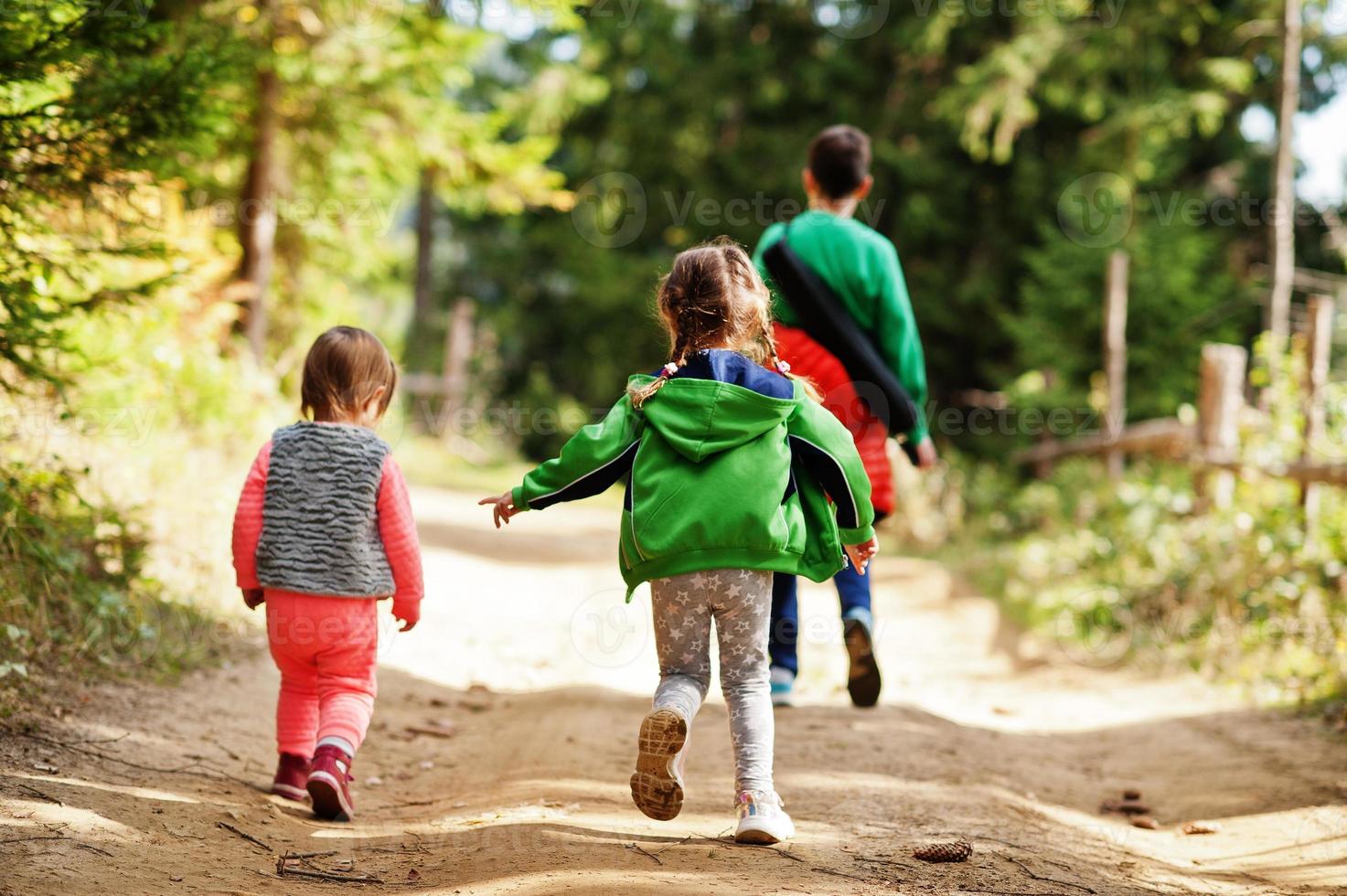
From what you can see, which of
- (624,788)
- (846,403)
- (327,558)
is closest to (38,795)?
(327,558)

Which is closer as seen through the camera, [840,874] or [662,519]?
[840,874]

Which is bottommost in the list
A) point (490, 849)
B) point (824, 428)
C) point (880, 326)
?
point (490, 849)

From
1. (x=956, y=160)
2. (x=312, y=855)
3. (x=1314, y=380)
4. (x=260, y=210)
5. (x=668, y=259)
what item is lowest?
(x=312, y=855)

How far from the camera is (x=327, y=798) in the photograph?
3342 mm

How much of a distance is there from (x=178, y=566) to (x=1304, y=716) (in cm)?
551

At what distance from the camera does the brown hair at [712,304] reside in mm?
3334

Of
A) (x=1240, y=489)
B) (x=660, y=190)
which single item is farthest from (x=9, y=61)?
(x=660, y=190)

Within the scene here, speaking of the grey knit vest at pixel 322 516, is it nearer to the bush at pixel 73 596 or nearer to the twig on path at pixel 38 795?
the twig on path at pixel 38 795

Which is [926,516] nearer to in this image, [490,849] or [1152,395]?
[1152,395]

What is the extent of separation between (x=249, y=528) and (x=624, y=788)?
1.43 m

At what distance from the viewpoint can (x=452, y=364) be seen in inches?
883

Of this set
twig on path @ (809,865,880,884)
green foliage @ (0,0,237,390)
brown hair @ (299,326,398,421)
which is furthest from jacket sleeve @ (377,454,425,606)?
green foliage @ (0,0,237,390)

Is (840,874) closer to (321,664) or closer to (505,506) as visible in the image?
(505,506)

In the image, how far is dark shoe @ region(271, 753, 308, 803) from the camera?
11.7ft
